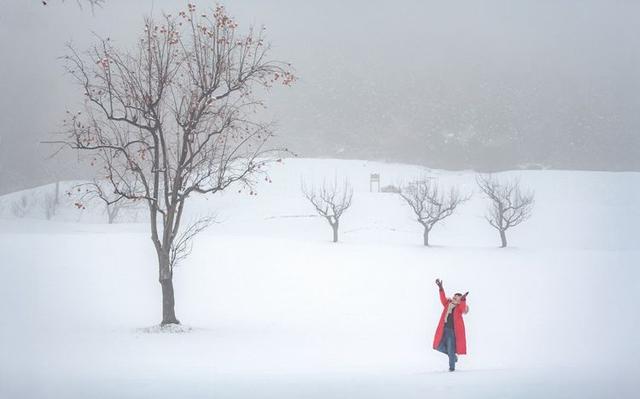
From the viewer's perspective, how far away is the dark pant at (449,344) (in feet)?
27.1

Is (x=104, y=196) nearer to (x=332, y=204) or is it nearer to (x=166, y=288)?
(x=166, y=288)

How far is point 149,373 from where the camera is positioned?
8.01 meters

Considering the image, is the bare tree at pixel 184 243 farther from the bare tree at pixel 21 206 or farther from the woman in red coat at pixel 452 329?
the bare tree at pixel 21 206

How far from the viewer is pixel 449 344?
8.32 metres

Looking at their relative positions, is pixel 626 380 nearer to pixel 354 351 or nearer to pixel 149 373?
pixel 354 351

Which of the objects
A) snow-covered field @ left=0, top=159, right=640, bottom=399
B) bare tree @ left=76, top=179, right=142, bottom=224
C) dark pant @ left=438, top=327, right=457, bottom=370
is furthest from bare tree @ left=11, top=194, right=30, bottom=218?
dark pant @ left=438, top=327, right=457, bottom=370

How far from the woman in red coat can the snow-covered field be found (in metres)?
0.32

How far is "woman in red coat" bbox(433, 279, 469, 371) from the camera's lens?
27.0ft

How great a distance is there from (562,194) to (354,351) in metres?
43.1

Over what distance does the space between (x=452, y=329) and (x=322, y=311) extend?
27.0 feet

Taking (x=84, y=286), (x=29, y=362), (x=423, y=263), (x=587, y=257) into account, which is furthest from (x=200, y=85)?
(x=587, y=257)

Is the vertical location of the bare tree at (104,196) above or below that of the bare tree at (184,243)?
above

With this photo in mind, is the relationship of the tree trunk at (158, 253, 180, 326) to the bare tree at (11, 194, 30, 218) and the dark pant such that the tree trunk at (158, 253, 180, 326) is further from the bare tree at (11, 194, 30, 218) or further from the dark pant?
the bare tree at (11, 194, 30, 218)

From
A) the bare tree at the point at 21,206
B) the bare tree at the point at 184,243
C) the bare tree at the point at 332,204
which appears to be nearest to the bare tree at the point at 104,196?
the bare tree at the point at 184,243
